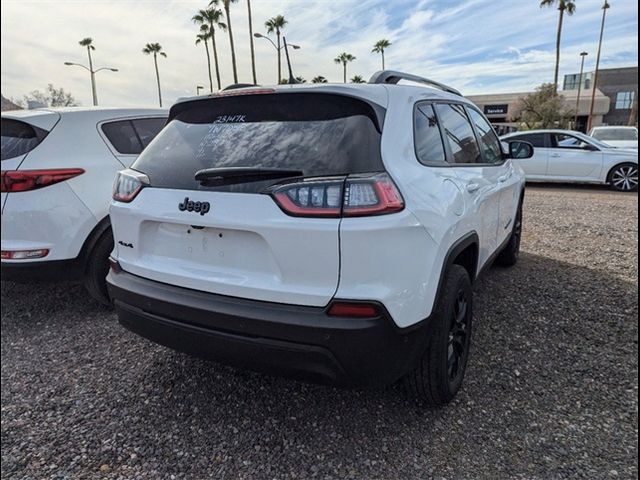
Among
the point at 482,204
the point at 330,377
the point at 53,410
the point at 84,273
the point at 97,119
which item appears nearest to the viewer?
the point at 330,377

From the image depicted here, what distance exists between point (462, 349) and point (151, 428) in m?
1.75

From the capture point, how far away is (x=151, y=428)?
7.63ft

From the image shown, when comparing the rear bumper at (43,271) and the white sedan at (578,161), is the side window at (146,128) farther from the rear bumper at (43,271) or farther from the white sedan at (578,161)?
the white sedan at (578,161)

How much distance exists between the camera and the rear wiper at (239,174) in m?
1.95

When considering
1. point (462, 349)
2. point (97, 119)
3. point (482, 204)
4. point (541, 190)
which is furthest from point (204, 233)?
point (541, 190)

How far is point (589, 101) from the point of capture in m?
43.5

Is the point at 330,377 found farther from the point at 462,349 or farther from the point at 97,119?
the point at 97,119

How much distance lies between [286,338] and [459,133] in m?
1.95

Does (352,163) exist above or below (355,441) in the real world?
above

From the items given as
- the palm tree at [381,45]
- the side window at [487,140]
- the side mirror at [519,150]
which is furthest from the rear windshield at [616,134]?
the palm tree at [381,45]

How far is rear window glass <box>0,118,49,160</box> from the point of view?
3.28 meters

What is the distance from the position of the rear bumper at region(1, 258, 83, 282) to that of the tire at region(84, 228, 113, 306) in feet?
0.24

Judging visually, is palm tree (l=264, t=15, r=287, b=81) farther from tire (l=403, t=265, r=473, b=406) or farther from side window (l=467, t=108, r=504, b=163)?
tire (l=403, t=265, r=473, b=406)

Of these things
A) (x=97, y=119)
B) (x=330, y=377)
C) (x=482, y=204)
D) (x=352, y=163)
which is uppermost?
(x=97, y=119)
